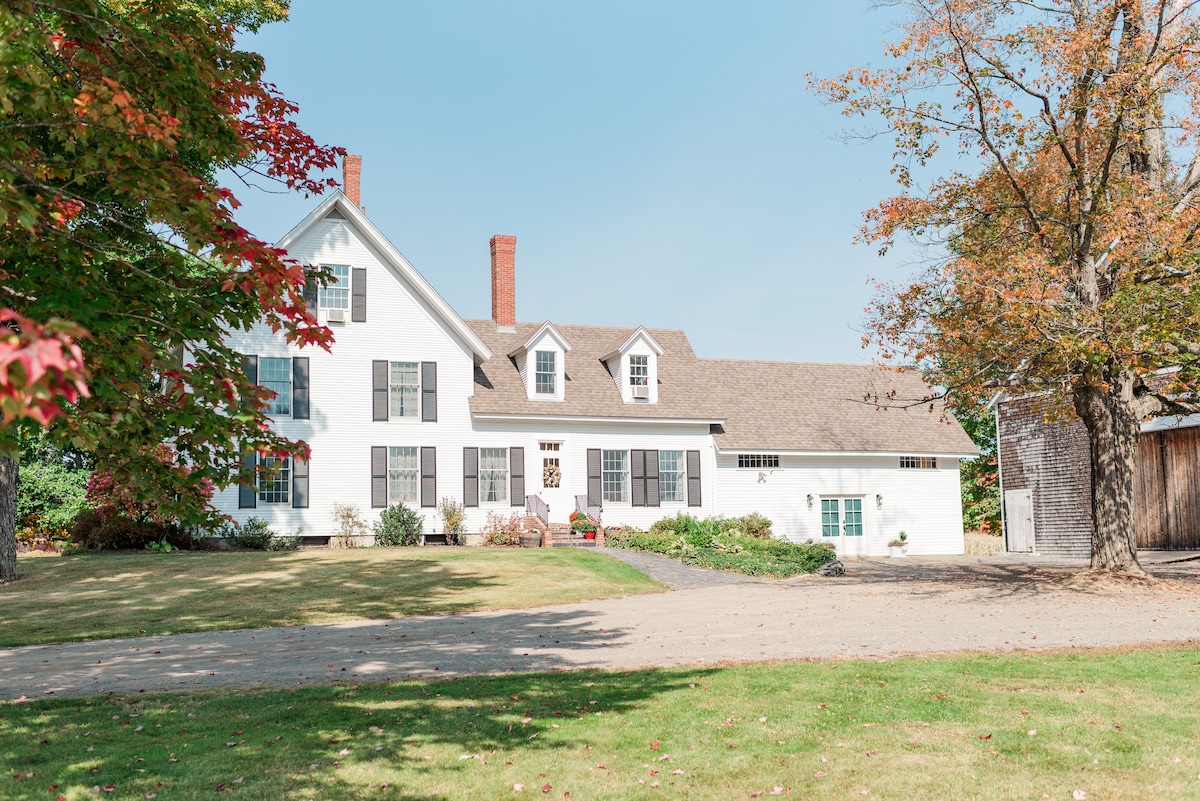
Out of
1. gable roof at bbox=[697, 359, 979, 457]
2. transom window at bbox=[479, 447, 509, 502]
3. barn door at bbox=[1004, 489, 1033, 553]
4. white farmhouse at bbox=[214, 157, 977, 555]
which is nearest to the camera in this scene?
white farmhouse at bbox=[214, 157, 977, 555]

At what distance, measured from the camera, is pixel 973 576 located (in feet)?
72.8

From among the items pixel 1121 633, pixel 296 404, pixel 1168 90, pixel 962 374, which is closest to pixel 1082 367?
pixel 962 374

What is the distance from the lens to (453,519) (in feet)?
93.0

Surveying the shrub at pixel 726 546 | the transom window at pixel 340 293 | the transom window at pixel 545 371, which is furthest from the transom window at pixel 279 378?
the shrub at pixel 726 546

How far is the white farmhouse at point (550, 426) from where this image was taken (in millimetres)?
27859

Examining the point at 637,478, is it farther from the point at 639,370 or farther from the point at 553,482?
the point at 639,370

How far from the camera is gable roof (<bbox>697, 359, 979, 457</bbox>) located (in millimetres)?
32469

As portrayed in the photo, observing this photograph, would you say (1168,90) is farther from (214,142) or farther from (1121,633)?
(214,142)

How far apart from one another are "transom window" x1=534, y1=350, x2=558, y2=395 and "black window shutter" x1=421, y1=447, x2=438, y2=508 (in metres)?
4.11

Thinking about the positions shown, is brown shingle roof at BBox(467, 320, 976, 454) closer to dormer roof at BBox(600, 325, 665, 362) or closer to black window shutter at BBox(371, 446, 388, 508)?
dormer roof at BBox(600, 325, 665, 362)

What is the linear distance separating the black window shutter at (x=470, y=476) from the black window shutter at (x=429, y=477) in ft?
2.74

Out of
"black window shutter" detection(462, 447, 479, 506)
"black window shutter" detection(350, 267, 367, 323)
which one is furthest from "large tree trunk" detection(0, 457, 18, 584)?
"black window shutter" detection(462, 447, 479, 506)

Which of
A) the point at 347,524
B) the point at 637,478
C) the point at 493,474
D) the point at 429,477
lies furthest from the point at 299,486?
the point at 637,478

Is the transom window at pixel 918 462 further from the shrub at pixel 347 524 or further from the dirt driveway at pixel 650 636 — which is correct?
the shrub at pixel 347 524
